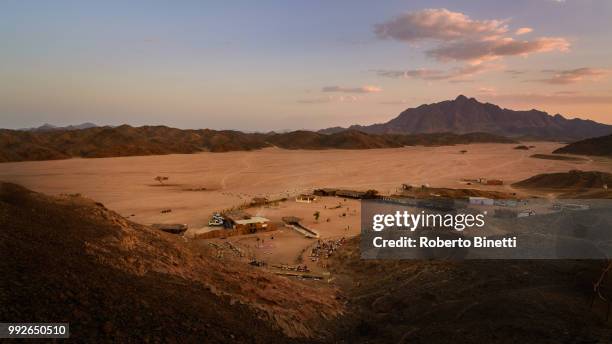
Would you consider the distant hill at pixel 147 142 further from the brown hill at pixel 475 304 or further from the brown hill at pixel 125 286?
the brown hill at pixel 475 304

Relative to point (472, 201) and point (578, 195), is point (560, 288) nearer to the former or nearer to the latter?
point (472, 201)

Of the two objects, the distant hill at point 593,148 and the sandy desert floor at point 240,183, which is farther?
the distant hill at point 593,148

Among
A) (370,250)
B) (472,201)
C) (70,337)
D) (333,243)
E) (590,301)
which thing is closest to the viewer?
(70,337)

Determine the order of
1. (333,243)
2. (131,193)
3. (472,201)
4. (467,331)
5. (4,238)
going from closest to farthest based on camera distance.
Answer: (4,238) → (467,331) → (333,243) → (472,201) → (131,193)

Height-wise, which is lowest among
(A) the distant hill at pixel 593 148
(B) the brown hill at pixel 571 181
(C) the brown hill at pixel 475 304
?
(C) the brown hill at pixel 475 304

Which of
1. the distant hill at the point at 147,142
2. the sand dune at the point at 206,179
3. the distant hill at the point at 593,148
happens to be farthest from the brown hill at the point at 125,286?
the distant hill at the point at 593,148

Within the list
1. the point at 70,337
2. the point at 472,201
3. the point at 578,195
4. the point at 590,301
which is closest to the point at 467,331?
the point at 590,301
